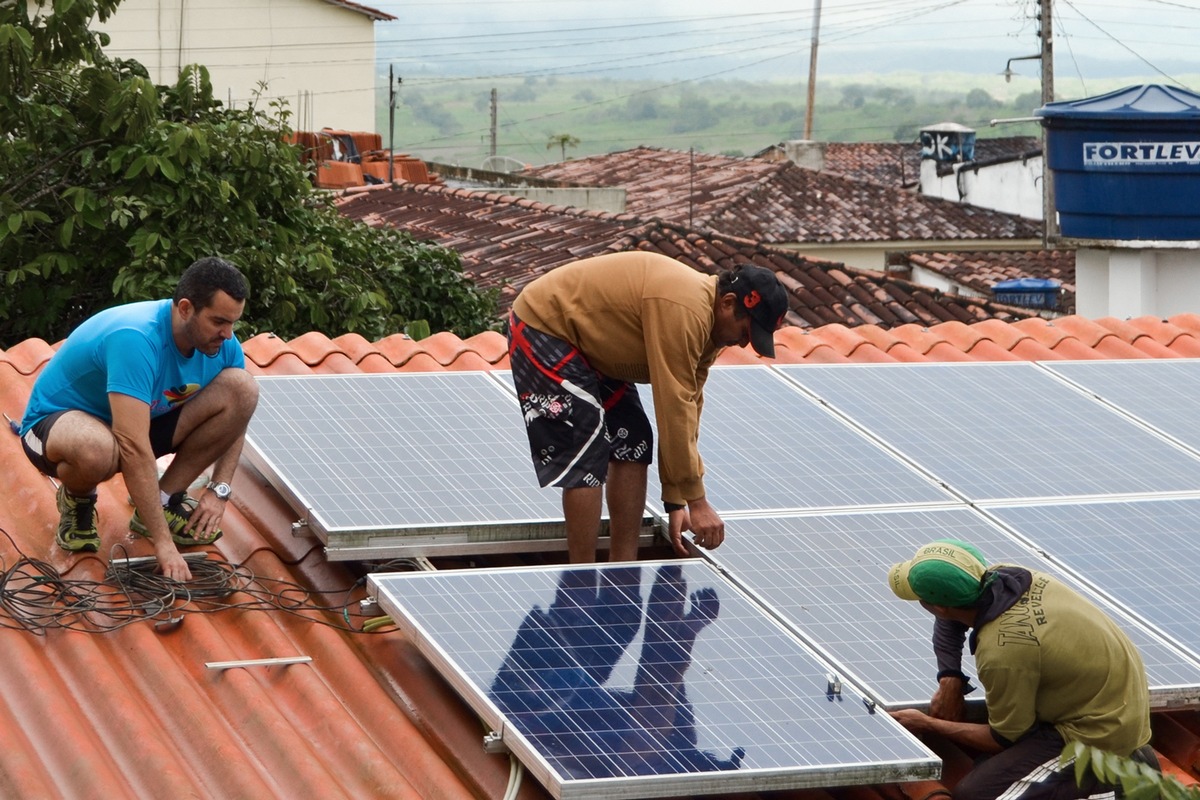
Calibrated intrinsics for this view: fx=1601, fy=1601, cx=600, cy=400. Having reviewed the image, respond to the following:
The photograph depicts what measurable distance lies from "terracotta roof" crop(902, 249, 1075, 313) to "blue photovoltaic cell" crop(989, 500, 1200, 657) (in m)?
25.0

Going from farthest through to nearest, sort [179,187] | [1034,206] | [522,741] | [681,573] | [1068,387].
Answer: [1034,206] < [179,187] < [1068,387] < [681,573] < [522,741]

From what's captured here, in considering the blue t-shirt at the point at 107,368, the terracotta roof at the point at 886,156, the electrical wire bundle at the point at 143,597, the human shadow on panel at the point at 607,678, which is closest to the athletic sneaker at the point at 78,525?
the electrical wire bundle at the point at 143,597

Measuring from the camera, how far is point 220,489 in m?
6.21

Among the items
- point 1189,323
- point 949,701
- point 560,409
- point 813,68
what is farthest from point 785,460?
point 813,68

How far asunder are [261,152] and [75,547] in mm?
7900

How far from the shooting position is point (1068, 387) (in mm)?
8383

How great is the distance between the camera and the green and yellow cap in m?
5.02

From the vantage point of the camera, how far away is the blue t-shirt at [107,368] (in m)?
5.93

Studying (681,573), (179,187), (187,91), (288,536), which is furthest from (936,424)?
(187,91)

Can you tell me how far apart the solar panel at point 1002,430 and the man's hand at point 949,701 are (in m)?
1.66

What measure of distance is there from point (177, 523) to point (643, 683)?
2.16m

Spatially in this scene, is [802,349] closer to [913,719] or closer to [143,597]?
[913,719]

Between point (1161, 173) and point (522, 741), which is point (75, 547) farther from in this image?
point (1161, 173)

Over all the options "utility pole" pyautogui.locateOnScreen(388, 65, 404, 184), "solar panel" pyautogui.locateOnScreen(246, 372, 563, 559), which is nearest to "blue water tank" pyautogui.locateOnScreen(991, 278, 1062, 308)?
"utility pole" pyautogui.locateOnScreen(388, 65, 404, 184)
